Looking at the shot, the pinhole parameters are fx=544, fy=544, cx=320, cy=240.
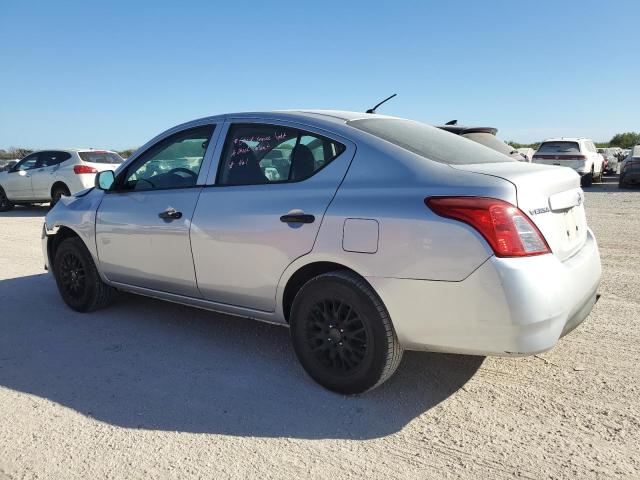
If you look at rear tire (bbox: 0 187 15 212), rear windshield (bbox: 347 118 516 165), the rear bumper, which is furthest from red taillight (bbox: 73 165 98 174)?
the rear bumper

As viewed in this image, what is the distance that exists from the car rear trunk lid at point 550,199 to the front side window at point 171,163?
6.28 feet

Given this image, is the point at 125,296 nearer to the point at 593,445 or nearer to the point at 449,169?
the point at 449,169

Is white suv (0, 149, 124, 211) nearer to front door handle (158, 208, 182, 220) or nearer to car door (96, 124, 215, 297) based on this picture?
car door (96, 124, 215, 297)

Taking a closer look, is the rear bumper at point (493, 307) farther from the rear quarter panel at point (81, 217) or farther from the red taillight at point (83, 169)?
the red taillight at point (83, 169)

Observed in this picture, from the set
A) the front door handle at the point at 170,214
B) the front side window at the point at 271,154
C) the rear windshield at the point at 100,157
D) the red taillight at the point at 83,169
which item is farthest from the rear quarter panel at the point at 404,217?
the rear windshield at the point at 100,157

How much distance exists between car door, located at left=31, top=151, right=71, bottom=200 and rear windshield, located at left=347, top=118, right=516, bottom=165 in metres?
11.6

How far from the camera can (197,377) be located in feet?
11.4

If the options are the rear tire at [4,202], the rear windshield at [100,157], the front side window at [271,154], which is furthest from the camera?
the rear tire at [4,202]

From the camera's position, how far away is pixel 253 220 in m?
3.41

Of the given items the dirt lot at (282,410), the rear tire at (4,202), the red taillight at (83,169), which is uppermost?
the red taillight at (83,169)

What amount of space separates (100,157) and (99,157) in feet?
0.11

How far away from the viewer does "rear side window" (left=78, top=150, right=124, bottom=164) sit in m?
13.1

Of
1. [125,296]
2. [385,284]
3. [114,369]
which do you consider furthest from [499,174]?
[125,296]

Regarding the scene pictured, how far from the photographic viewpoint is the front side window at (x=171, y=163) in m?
3.96
